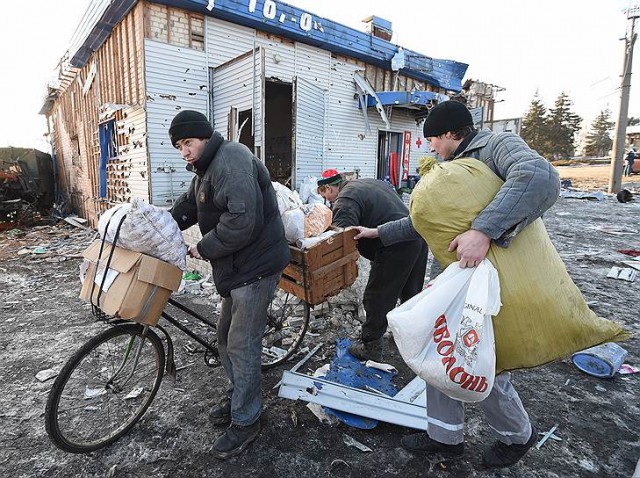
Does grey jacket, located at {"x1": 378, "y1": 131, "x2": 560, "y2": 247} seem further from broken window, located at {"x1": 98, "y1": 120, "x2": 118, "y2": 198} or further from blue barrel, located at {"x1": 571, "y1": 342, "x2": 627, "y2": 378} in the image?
broken window, located at {"x1": 98, "y1": 120, "x2": 118, "y2": 198}

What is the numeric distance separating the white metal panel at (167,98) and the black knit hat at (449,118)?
22.4 ft

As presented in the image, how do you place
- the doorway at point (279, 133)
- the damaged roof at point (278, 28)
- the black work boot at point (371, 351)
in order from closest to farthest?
the black work boot at point (371, 351)
the damaged roof at point (278, 28)
the doorway at point (279, 133)

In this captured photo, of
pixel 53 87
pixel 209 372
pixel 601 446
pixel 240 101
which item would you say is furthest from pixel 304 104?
pixel 53 87

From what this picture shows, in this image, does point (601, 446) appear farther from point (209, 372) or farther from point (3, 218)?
point (3, 218)

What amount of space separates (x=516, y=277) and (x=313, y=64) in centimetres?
915

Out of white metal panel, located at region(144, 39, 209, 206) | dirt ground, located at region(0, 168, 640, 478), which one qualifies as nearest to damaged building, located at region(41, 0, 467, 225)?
white metal panel, located at region(144, 39, 209, 206)

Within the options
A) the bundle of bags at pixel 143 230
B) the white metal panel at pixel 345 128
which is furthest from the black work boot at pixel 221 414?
the white metal panel at pixel 345 128

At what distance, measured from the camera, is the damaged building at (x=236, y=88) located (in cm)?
721

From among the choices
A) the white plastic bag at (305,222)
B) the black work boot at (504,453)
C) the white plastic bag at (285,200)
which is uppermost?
the white plastic bag at (285,200)

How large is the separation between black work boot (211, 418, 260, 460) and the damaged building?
5170 mm

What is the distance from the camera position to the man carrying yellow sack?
60.9 inches

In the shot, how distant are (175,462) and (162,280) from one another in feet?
3.91

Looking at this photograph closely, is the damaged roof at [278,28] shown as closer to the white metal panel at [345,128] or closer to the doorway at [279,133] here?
the white metal panel at [345,128]

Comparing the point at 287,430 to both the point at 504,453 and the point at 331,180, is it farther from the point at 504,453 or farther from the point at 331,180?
the point at 331,180
